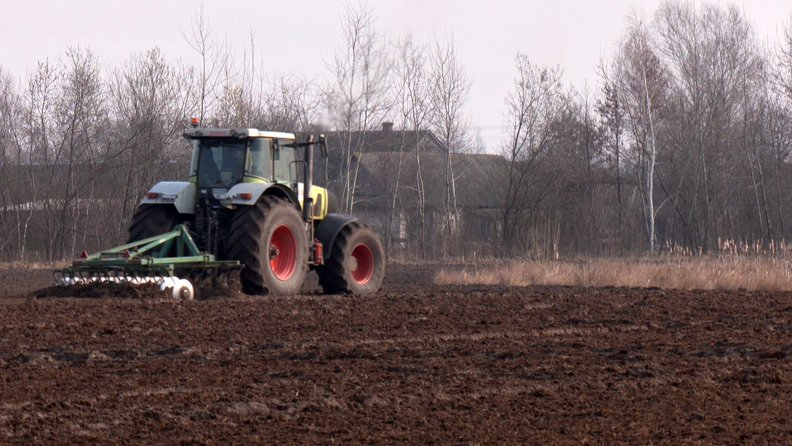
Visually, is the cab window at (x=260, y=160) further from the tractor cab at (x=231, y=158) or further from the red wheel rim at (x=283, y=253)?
the red wheel rim at (x=283, y=253)

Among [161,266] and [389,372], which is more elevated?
[161,266]

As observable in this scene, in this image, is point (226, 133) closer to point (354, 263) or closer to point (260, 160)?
point (260, 160)

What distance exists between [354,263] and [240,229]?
270cm

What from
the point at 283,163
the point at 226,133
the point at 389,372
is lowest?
the point at 389,372

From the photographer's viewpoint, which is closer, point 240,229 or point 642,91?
point 240,229

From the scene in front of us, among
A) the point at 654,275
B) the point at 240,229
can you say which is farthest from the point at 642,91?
the point at 240,229

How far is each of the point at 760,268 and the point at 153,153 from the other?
1534 centimetres

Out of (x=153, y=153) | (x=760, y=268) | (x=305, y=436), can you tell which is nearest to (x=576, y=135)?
(x=153, y=153)

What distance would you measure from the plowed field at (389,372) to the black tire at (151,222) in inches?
61.5

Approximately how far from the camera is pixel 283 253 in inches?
528

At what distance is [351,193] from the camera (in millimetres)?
30125

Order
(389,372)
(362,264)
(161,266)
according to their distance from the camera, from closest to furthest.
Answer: (389,372) < (161,266) < (362,264)

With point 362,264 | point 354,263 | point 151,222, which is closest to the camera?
point 151,222

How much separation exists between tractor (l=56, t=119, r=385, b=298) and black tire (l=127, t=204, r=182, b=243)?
0.5 inches
